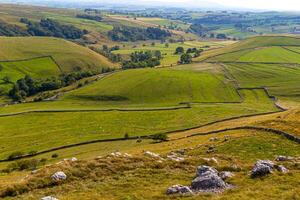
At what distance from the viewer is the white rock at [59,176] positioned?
4028 centimetres

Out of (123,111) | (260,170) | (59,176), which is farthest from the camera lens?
(123,111)

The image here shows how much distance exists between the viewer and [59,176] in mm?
40625

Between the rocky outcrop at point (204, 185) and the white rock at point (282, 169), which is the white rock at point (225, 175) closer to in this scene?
the rocky outcrop at point (204, 185)

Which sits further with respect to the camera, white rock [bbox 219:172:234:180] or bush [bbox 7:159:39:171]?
bush [bbox 7:159:39:171]

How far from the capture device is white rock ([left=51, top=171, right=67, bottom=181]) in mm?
40281

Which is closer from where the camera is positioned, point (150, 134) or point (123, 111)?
point (150, 134)

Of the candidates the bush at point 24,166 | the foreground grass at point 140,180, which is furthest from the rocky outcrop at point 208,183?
the bush at point 24,166

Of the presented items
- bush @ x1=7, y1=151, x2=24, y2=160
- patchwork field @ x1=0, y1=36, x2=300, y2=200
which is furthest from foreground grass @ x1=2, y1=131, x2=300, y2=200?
bush @ x1=7, y1=151, x2=24, y2=160

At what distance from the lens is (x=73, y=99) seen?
18050 cm

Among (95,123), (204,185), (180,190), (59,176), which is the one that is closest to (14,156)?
(95,123)

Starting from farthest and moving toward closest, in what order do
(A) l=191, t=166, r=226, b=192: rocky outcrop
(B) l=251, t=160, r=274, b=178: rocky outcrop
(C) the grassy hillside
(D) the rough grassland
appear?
(C) the grassy hillside, (D) the rough grassland, (B) l=251, t=160, r=274, b=178: rocky outcrop, (A) l=191, t=166, r=226, b=192: rocky outcrop

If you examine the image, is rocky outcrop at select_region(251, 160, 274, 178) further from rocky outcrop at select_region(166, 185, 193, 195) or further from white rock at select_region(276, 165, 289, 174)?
rocky outcrop at select_region(166, 185, 193, 195)

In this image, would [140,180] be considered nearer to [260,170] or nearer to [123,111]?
[260,170]

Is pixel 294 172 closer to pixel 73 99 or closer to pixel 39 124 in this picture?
pixel 39 124
